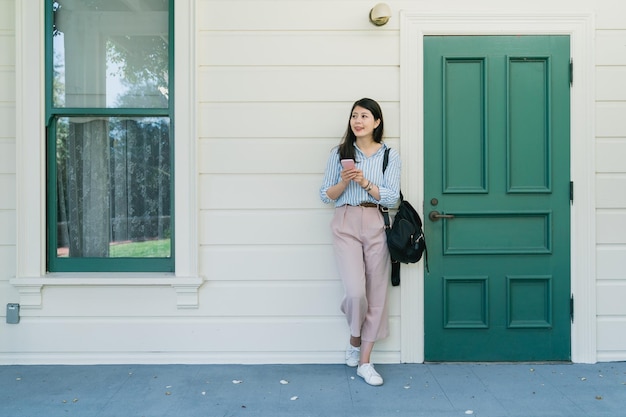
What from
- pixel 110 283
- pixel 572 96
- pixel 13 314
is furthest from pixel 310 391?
pixel 572 96

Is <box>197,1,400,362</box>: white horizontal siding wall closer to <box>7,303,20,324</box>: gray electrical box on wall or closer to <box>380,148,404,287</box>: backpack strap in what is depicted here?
<box>380,148,404,287</box>: backpack strap

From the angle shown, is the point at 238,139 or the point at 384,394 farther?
the point at 238,139

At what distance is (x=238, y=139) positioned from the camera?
3207 millimetres

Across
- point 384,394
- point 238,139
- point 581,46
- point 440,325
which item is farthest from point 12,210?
point 581,46

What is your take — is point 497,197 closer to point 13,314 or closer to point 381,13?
point 381,13

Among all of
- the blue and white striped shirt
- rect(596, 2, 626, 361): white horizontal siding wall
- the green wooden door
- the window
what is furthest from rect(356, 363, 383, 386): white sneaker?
rect(596, 2, 626, 361): white horizontal siding wall

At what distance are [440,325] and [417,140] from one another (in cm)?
116

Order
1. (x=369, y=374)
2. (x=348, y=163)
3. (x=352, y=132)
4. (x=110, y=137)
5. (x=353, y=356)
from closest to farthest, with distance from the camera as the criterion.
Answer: (x=348, y=163), (x=369, y=374), (x=352, y=132), (x=353, y=356), (x=110, y=137)

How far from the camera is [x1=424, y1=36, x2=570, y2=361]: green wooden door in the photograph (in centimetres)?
319

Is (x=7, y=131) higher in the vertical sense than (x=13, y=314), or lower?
higher

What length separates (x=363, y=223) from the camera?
9.84 feet

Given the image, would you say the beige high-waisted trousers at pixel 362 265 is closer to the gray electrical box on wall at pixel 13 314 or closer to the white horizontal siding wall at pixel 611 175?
the white horizontal siding wall at pixel 611 175

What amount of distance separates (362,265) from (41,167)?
6.68 feet

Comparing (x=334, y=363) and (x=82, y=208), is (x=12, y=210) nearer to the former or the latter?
(x=82, y=208)
